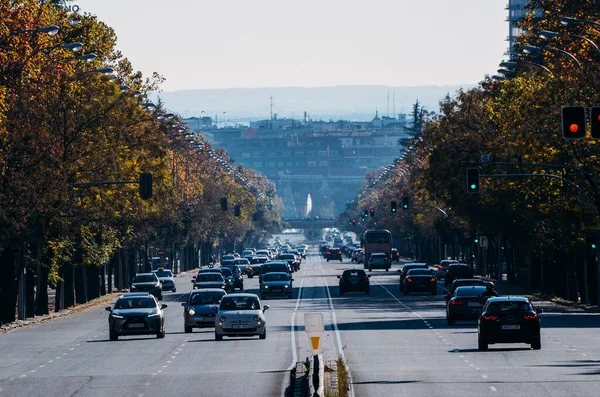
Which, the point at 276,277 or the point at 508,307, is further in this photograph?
the point at 276,277

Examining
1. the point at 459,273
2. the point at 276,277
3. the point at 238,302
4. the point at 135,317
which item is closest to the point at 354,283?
the point at 276,277

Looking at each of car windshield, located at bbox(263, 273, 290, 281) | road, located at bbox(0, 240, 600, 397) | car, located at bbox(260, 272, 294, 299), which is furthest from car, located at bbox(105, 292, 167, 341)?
car windshield, located at bbox(263, 273, 290, 281)

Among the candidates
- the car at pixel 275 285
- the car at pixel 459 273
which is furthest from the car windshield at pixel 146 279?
the car at pixel 459 273

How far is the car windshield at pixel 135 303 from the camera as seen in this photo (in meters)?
46.2

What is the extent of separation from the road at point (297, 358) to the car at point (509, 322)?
0.46 m

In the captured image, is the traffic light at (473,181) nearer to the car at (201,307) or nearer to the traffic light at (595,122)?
the car at (201,307)

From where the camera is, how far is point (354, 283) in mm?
82875

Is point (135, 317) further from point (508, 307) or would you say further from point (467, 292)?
point (508, 307)

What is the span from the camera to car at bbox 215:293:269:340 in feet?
145

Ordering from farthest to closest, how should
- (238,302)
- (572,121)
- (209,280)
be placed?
1. (209,280)
2. (238,302)
3. (572,121)

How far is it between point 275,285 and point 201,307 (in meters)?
28.7

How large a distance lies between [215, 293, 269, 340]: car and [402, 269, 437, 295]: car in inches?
1422

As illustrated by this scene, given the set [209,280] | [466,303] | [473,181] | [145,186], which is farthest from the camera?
[209,280]

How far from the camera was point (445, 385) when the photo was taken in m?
26.9
